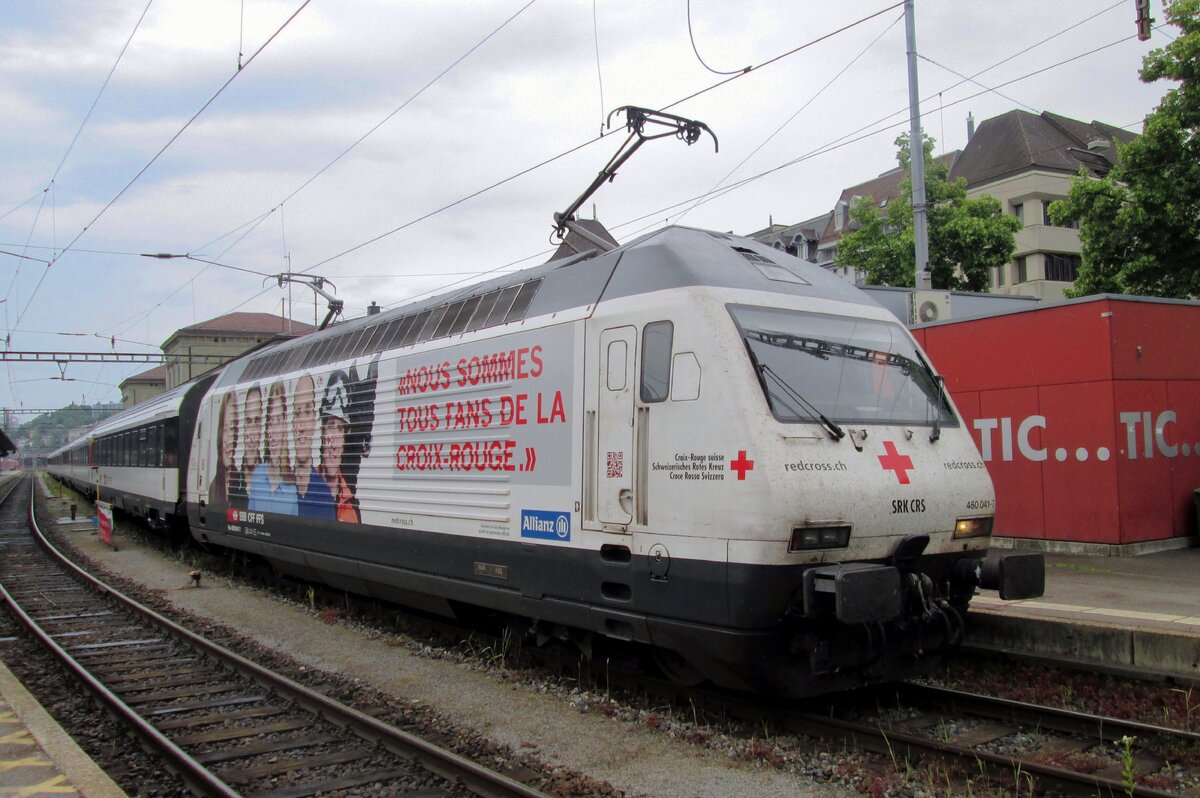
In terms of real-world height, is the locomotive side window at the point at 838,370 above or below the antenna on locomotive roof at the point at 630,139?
below

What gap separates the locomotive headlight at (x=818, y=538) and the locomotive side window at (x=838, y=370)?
694 millimetres

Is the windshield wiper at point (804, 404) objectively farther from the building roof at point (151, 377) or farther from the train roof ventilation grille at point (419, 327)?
the building roof at point (151, 377)

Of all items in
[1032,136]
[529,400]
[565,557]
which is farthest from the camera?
[1032,136]

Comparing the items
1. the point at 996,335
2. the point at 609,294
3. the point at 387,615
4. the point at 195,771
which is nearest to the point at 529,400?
the point at 609,294

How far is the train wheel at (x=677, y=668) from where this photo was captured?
6.11 meters

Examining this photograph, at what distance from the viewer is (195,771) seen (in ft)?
18.0

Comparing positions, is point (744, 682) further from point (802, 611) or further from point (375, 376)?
point (375, 376)

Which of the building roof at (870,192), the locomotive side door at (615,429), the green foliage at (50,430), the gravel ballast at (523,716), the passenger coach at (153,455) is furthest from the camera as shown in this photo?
the green foliage at (50,430)

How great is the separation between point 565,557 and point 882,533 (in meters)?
2.23

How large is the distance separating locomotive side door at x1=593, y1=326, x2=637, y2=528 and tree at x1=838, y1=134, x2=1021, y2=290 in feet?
69.8

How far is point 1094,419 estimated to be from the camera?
37.7 ft

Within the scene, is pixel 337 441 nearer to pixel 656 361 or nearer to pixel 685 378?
pixel 656 361

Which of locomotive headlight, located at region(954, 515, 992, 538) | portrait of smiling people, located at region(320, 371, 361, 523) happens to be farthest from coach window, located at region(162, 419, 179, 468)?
locomotive headlight, located at region(954, 515, 992, 538)

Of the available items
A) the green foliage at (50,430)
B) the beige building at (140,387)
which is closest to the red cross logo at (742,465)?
the beige building at (140,387)
